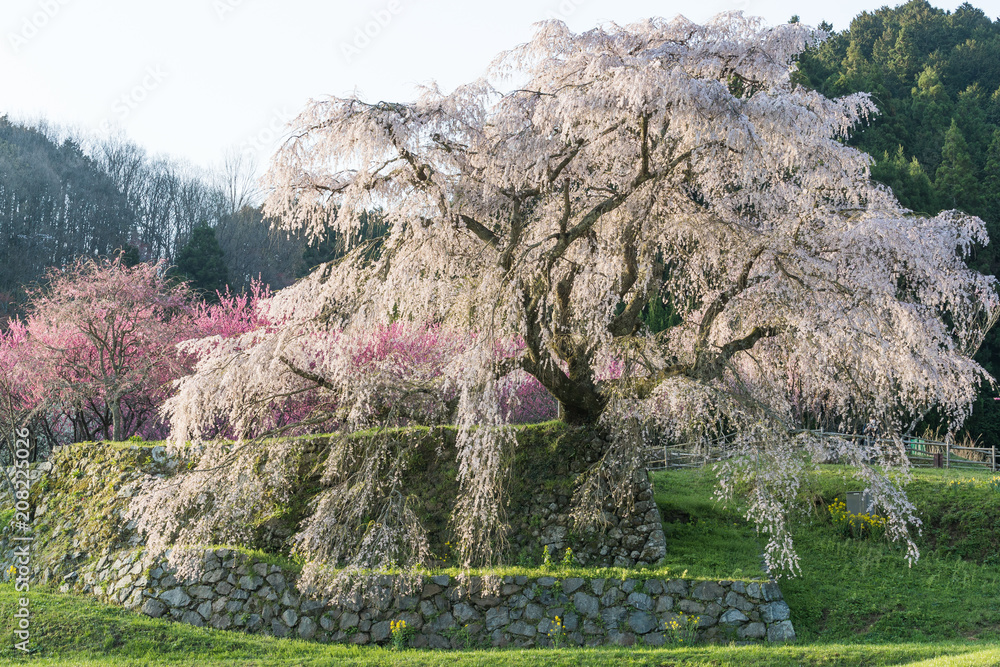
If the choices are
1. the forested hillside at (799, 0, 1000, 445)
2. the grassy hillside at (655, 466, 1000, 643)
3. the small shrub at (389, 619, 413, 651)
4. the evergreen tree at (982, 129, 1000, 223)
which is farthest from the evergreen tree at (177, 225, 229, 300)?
the evergreen tree at (982, 129, 1000, 223)

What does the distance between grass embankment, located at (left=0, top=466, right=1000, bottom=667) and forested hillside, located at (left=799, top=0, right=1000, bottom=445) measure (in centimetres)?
1031

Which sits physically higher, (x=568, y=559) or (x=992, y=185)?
(x=992, y=185)

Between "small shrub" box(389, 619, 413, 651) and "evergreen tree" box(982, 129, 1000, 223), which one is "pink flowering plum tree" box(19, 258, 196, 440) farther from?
"evergreen tree" box(982, 129, 1000, 223)

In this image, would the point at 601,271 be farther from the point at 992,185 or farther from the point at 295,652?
the point at 992,185

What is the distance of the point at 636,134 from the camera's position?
7.52 m

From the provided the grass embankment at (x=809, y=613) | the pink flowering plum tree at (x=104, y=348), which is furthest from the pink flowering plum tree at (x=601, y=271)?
the pink flowering plum tree at (x=104, y=348)

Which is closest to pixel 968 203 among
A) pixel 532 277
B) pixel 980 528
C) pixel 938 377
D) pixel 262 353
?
pixel 980 528

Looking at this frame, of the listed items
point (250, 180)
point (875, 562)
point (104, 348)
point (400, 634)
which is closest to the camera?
point (400, 634)

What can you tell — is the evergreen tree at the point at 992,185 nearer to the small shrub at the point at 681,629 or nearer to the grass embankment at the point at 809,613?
the grass embankment at the point at 809,613

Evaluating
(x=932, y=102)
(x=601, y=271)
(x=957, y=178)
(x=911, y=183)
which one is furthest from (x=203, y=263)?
(x=932, y=102)

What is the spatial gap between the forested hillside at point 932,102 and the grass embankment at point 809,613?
33.8 feet

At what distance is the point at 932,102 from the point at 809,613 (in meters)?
24.0

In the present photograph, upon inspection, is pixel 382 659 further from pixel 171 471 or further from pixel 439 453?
pixel 171 471

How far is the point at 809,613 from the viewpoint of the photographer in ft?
24.1
